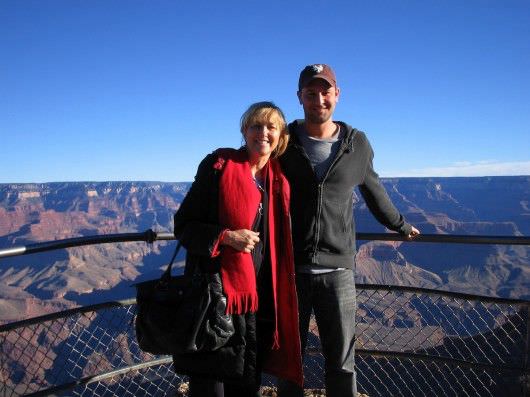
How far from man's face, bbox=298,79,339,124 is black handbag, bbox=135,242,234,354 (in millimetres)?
1011

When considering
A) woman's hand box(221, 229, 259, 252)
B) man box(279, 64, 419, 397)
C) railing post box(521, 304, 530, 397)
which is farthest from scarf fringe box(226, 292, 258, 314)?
railing post box(521, 304, 530, 397)

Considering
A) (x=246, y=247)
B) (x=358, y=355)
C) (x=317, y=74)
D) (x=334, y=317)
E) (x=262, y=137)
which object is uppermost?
(x=317, y=74)

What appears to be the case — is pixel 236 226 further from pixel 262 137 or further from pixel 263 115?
pixel 263 115

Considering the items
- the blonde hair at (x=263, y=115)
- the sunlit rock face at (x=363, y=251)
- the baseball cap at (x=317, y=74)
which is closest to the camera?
the blonde hair at (x=263, y=115)

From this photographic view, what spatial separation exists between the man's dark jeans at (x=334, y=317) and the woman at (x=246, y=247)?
170mm

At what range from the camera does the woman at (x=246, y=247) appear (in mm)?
2150

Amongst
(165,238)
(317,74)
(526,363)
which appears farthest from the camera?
(165,238)

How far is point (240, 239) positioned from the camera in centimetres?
211

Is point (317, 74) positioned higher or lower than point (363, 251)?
higher

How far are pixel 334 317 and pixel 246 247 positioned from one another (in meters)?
0.74

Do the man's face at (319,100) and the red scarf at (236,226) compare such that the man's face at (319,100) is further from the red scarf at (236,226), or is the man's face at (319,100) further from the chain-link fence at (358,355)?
the chain-link fence at (358,355)

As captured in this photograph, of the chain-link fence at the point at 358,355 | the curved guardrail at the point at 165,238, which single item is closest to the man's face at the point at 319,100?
the curved guardrail at the point at 165,238

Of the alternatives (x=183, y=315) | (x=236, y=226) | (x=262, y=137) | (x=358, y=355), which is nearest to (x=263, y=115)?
(x=262, y=137)

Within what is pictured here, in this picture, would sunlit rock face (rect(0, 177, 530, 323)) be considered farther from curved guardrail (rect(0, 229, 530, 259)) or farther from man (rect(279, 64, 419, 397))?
man (rect(279, 64, 419, 397))
